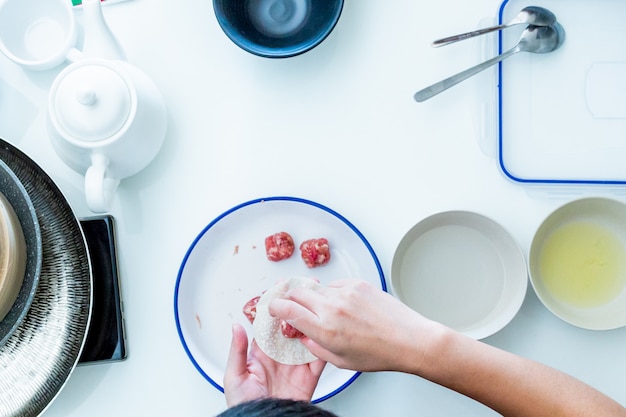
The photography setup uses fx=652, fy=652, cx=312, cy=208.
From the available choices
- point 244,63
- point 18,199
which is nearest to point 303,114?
point 244,63

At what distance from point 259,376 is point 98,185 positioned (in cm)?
31

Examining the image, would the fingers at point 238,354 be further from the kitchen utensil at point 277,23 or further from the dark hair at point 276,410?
the kitchen utensil at point 277,23

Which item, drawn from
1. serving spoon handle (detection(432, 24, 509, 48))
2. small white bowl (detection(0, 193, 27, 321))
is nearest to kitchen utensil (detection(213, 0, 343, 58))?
serving spoon handle (detection(432, 24, 509, 48))

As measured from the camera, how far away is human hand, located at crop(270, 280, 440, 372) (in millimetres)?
709

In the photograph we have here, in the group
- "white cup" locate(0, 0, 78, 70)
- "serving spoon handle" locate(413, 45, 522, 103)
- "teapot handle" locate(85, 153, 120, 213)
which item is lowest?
"teapot handle" locate(85, 153, 120, 213)

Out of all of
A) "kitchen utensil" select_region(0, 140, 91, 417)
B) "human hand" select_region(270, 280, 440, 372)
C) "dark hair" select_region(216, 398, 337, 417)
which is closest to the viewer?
"dark hair" select_region(216, 398, 337, 417)

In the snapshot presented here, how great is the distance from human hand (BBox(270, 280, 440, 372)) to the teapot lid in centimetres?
29

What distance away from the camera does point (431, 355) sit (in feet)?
2.33

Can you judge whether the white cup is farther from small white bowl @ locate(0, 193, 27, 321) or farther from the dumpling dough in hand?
the dumpling dough in hand

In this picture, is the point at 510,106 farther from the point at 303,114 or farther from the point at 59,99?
the point at 59,99

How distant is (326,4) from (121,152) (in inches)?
13.0

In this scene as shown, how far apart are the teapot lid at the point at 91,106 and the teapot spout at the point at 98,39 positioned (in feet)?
0.15

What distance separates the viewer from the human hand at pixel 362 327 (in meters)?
0.71

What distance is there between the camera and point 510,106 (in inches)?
34.7
